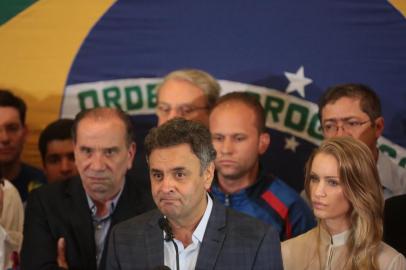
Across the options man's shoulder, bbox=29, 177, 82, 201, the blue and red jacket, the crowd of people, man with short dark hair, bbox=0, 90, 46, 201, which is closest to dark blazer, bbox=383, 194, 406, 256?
the crowd of people

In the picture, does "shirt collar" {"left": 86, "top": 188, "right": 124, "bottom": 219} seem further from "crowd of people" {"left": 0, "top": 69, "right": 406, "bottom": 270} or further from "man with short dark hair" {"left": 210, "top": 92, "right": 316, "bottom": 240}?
"man with short dark hair" {"left": 210, "top": 92, "right": 316, "bottom": 240}

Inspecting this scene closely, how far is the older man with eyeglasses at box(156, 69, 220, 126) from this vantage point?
456cm

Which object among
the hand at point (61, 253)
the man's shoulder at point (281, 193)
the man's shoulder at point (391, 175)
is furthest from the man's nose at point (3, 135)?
the man's shoulder at point (391, 175)

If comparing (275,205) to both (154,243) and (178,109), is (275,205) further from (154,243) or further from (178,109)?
(154,243)

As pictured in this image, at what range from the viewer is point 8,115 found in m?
4.81

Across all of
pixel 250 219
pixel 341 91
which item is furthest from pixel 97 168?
pixel 341 91

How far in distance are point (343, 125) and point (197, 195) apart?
147 centimetres

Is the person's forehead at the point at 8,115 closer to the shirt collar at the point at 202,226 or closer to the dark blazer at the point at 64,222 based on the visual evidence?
the dark blazer at the point at 64,222

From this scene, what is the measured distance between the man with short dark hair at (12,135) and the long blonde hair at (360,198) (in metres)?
2.07

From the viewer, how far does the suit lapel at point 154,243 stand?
2955 millimetres

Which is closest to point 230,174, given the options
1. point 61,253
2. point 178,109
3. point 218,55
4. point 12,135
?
point 178,109

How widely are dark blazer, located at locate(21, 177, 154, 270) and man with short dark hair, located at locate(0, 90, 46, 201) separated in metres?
0.99

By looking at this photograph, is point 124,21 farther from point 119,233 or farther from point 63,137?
point 119,233

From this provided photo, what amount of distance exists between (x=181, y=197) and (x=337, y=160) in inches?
33.0
